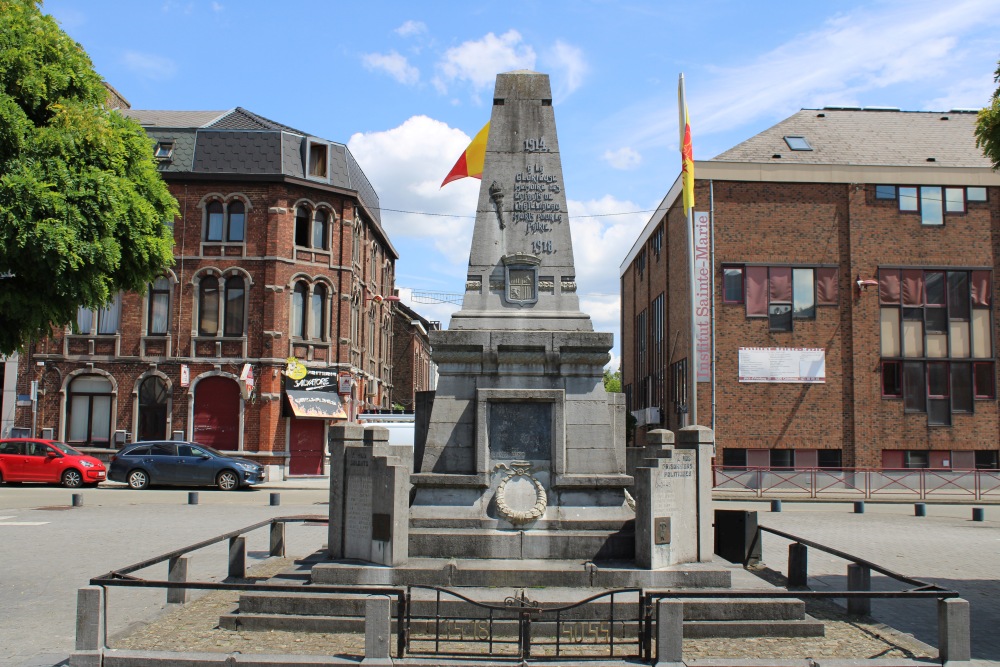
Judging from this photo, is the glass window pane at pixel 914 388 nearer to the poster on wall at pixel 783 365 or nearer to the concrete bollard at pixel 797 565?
the poster on wall at pixel 783 365

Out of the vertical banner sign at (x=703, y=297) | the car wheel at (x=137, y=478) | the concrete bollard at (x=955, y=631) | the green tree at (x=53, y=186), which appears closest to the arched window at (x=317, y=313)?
the car wheel at (x=137, y=478)

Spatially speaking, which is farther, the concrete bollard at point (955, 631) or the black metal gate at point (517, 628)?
the black metal gate at point (517, 628)

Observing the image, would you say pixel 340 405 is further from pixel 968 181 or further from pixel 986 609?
pixel 986 609

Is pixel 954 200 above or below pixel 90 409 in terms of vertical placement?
above

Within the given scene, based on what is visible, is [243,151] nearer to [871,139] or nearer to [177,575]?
[871,139]

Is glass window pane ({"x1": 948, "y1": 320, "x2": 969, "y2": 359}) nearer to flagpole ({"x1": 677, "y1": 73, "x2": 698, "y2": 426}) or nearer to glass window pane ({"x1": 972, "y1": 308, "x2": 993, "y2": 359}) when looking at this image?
glass window pane ({"x1": 972, "y1": 308, "x2": 993, "y2": 359})

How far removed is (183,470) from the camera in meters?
29.6

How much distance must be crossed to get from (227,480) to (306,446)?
6719 millimetres

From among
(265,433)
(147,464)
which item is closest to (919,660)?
(147,464)

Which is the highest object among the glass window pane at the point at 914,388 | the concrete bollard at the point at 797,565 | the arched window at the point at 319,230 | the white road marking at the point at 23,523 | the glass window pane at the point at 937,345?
the arched window at the point at 319,230

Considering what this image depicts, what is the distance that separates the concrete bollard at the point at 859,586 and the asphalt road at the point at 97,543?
8068mm

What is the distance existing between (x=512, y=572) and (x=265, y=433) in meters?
26.9

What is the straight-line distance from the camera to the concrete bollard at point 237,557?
11.8m

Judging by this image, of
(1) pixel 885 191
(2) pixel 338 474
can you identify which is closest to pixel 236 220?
(1) pixel 885 191
